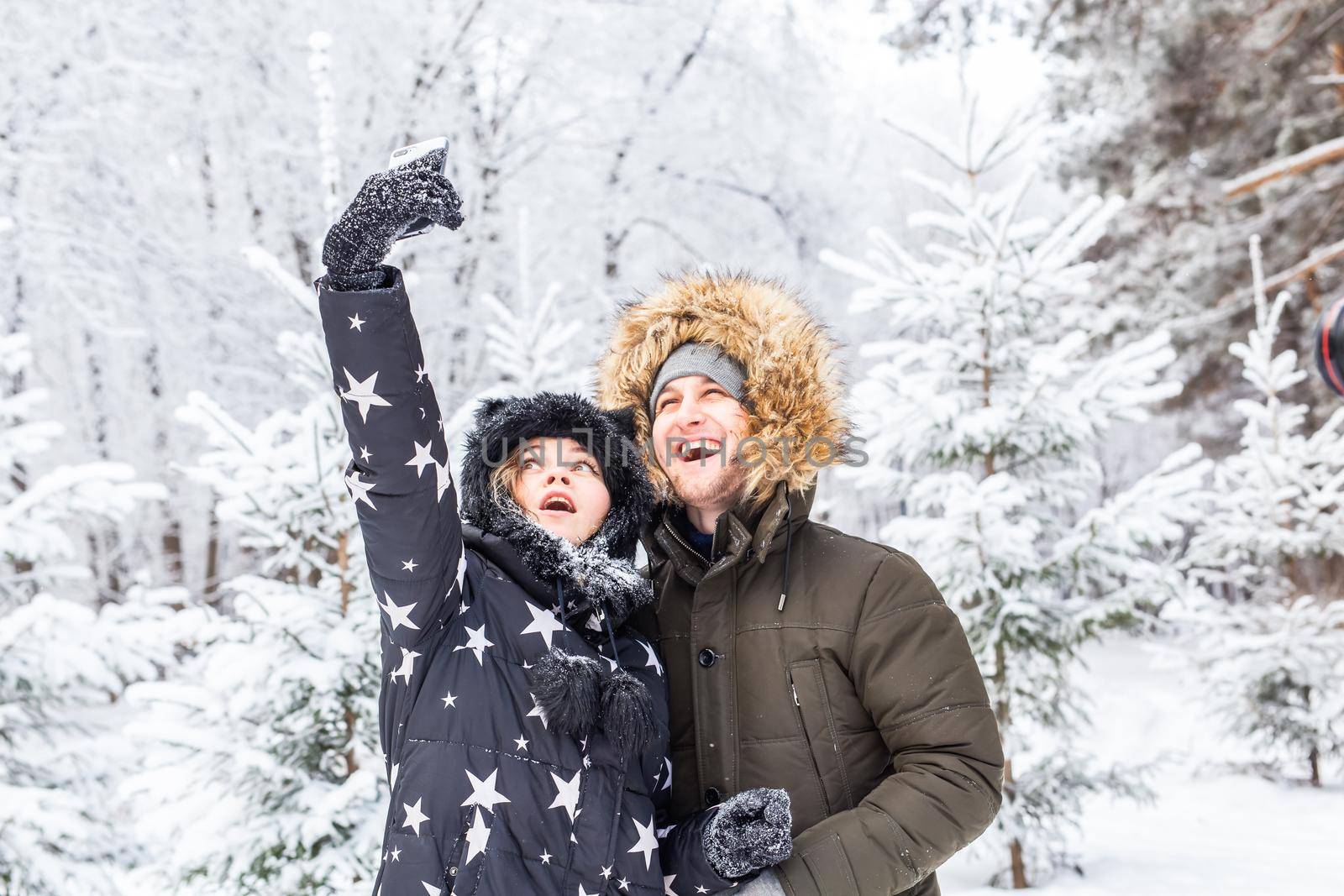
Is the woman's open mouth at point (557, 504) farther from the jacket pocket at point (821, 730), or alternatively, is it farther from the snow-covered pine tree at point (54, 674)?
the snow-covered pine tree at point (54, 674)

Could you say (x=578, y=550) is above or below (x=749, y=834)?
above

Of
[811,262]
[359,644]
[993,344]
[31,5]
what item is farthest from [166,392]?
[993,344]

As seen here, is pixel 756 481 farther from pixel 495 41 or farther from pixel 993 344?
pixel 495 41

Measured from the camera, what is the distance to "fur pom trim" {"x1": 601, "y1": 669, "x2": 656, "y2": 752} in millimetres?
1832

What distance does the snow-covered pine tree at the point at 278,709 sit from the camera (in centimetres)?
349

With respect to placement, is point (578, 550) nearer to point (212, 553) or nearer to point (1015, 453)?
point (1015, 453)

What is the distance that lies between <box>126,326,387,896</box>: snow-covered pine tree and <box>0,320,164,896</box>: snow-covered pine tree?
0.59 meters

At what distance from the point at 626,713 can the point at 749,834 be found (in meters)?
0.32

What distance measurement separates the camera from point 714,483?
230 cm

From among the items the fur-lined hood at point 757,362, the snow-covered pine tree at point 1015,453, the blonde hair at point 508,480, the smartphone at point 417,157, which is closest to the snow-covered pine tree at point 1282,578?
the snow-covered pine tree at point 1015,453

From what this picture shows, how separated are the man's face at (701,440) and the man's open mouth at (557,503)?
0.96ft

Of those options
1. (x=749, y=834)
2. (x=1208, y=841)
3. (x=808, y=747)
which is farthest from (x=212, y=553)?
(x=749, y=834)

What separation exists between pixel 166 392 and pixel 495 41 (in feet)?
16.4

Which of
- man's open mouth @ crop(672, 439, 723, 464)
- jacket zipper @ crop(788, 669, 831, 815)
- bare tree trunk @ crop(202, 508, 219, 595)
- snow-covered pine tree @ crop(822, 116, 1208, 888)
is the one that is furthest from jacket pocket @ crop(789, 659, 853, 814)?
bare tree trunk @ crop(202, 508, 219, 595)
